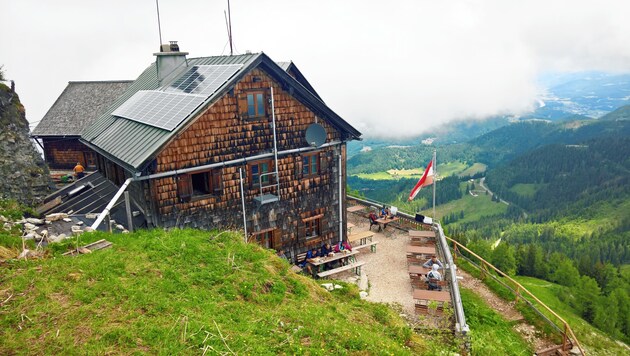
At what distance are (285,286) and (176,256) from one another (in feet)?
10.9

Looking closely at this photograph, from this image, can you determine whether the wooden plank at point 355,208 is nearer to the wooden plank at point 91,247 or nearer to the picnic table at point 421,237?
the picnic table at point 421,237

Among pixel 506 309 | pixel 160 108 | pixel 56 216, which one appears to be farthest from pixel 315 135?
pixel 506 309

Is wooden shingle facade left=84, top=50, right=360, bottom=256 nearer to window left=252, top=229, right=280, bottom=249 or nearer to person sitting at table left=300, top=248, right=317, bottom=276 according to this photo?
window left=252, top=229, right=280, bottom=249

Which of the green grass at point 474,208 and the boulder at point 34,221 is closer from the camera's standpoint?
the boulder at point 34,221

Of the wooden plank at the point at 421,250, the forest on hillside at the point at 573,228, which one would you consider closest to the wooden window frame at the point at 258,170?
the wooden plank at the point at 421,250

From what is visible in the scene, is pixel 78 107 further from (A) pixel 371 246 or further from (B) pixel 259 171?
(A) pixel 371 246

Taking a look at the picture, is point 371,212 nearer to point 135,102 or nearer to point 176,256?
point 135,102

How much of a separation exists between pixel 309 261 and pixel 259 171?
4.86 m

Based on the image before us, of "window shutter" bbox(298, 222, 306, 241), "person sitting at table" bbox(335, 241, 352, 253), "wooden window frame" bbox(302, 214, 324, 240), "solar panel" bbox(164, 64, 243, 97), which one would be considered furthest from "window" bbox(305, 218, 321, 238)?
"solar panel" bbox(164, 64, 243, 97)

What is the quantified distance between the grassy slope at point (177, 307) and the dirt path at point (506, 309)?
31.2 ft

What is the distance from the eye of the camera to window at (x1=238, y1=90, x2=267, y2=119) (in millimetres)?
17203

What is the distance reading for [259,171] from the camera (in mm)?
18406

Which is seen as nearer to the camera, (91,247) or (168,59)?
(91,247)

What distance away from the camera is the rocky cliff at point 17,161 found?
1702 centimetres
